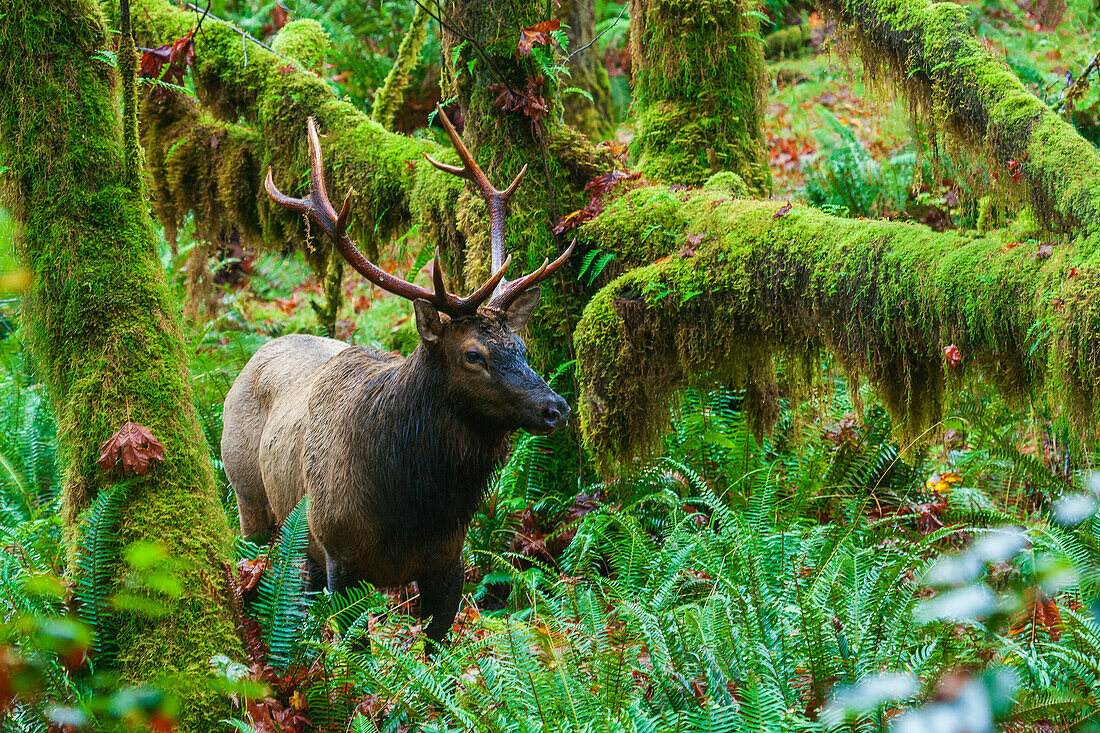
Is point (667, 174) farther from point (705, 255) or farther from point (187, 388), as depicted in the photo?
point (187, 388)

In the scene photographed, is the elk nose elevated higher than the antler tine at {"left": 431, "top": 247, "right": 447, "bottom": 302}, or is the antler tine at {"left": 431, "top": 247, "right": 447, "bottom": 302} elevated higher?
the antler tine at {"left": 431, "top": 247, "right": 447, "bottom": 302}

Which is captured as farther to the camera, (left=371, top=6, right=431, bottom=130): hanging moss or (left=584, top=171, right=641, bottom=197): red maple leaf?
(left=371, top=6, right=431, bottom=130): hanging moss

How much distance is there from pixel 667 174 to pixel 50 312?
545 centimetres

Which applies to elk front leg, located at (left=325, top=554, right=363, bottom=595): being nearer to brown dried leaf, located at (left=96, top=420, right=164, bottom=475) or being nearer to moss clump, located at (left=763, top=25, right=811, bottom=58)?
brown dried leaf, located at (left=96, top=420, right=164, bottom=475)

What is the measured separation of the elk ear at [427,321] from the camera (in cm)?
505

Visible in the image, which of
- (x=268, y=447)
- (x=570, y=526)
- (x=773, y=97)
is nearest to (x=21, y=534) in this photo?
(x=268, y=447)

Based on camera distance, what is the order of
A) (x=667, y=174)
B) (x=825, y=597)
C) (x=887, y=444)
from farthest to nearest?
(x=667, y=174) → (x=887, y=444) → (x=825, y=597)

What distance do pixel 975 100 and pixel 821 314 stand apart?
1.60m

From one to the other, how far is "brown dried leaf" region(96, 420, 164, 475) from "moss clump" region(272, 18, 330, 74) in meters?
6.25

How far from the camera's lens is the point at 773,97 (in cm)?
1583

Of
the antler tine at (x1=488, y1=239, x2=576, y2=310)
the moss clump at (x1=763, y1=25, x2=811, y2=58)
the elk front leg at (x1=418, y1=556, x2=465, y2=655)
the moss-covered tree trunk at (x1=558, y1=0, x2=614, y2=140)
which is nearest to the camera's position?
the antler tine at (x1=488, y1=239, x2=576, y2=310)

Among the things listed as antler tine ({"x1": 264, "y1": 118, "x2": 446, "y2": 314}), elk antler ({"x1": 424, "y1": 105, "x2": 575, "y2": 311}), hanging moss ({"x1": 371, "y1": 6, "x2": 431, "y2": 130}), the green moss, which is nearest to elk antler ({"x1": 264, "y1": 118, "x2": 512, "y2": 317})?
antler tine ({"x1": 264, "y1": 118, "x2": 446, "y2": 314})

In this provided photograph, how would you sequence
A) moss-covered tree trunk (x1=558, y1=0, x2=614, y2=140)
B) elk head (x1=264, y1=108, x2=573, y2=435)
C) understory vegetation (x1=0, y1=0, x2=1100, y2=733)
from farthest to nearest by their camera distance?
moss-covered tree trunk (x1=558, y1=0, x2=614, y2=140), elk head (x1=264, y1=108, x2=573, y2=435), understory vegetation (x1=0, y1=0, x2=1100, y2=733)

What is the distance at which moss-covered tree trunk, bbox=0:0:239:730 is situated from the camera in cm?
387
